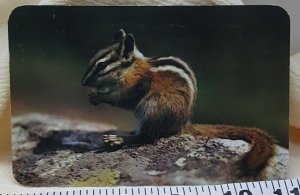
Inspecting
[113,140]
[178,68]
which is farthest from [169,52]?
[113,140]

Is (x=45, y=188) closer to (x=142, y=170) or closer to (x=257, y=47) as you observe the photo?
(x=142, y=170)

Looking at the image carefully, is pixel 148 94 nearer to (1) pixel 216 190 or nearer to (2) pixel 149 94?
(2) pixel 149 94

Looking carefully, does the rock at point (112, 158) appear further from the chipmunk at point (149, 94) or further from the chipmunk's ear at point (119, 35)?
the chipmunk's ear at point (119, 35)

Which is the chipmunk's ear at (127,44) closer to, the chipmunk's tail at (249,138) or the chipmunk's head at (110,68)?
the chipmunk's head at (110,68)

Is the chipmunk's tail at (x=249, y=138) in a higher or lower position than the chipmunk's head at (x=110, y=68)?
lower

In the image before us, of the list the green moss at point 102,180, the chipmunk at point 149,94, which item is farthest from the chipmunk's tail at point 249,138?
the green moss at point 102,180

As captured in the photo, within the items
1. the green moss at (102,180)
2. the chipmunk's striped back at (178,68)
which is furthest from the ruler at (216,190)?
A: the chipmunk's striped back at (178,68)

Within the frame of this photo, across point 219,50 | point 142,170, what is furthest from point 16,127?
point 219,50

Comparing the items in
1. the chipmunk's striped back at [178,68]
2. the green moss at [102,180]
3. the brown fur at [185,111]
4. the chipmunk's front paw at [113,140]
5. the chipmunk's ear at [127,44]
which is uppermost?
the chipmunk's ear at [127,44]
